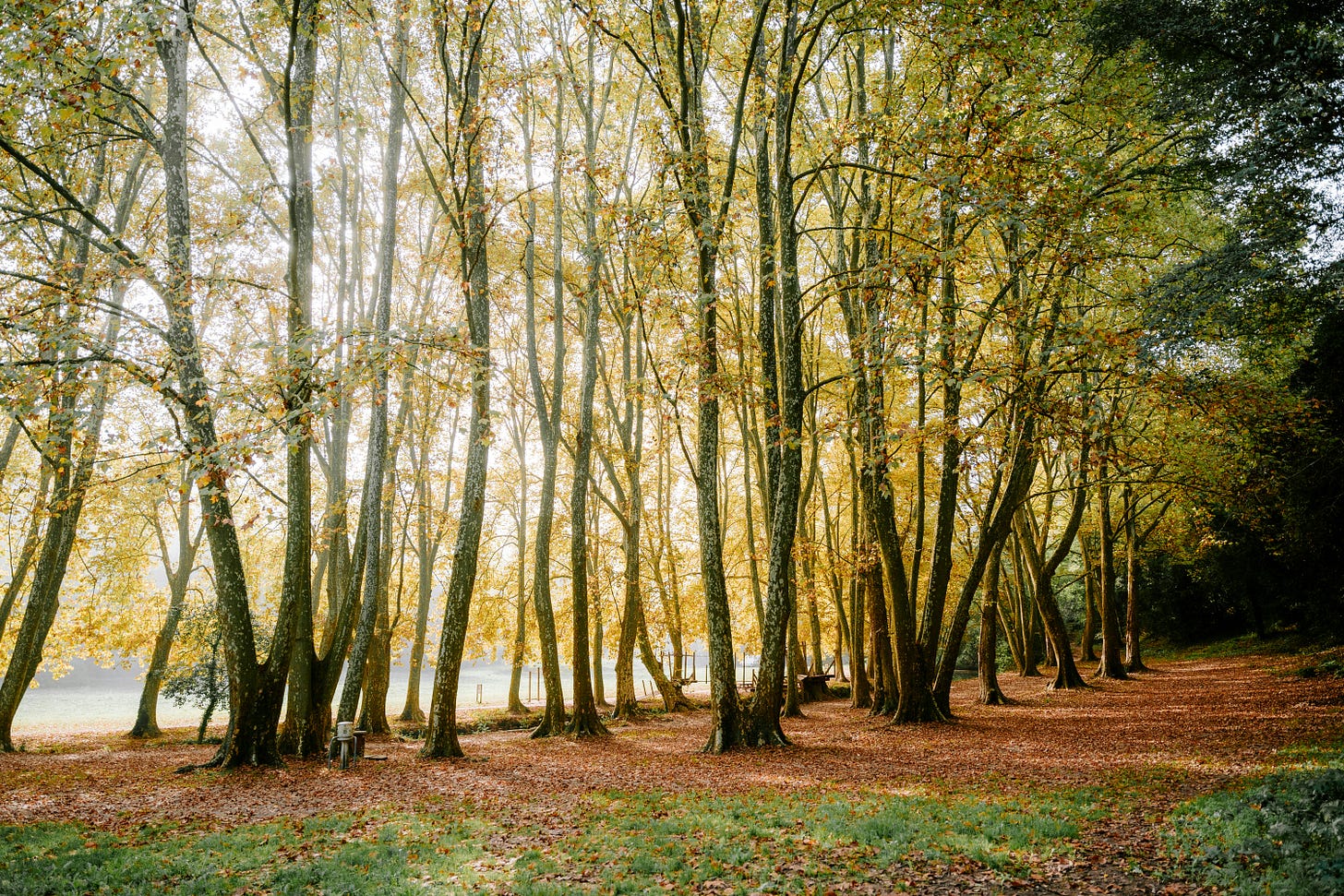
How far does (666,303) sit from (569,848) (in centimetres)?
641

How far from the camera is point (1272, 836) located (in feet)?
15.8

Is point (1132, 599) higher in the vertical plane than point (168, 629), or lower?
lower

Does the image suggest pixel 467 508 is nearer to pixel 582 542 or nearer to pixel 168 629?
pixel 582 542

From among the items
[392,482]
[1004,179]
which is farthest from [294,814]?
[1004,179]

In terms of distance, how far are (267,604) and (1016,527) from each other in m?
21.9

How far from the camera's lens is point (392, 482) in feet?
46.5

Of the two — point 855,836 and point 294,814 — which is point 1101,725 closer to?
point 855,836

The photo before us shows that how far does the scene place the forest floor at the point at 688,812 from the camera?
16.3 feet

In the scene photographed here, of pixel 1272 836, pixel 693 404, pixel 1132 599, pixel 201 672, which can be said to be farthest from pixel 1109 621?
pixel 201 672

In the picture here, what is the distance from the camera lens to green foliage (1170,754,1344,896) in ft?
13.6

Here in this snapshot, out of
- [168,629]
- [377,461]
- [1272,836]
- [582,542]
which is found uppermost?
[377,461]

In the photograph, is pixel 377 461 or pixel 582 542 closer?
pixel 377 461

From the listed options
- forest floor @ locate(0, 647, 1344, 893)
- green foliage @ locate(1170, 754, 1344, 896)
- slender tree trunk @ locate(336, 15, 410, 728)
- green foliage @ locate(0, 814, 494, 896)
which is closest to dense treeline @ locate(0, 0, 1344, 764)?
slender tree trunk @ locate(336, 15, 410, 728)

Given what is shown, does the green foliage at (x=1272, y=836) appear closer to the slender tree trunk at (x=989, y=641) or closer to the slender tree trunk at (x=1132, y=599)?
the slender tree trunk at (x=989, y=641)
